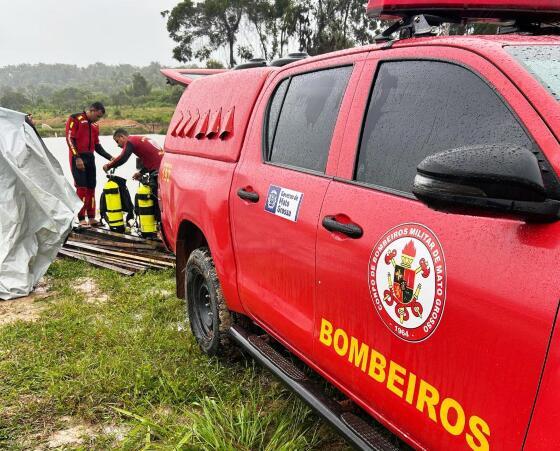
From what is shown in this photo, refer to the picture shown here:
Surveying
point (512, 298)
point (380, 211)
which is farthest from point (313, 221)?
point (512, 298)

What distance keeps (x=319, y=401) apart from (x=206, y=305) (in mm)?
1618

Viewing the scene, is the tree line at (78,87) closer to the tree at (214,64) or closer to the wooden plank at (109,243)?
the tree at (214,64)

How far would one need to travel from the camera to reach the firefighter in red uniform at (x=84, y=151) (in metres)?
7.73

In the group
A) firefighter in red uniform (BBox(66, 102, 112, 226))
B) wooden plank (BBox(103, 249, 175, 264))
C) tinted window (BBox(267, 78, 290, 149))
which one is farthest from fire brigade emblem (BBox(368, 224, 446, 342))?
firefighter in red uniform (BBox(66, 102, 112, 226))

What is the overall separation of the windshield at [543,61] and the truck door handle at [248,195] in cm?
135

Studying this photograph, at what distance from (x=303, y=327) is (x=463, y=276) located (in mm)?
945

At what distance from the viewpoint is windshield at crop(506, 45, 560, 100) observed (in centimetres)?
140

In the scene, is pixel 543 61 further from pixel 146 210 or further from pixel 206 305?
pixel 146 210

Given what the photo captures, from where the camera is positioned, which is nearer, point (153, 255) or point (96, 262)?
point (96, 262)

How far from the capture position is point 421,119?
5.58ft

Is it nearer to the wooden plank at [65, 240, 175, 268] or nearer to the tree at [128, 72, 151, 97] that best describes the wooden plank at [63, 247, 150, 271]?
the wooden plank at [65, 240, 175, 268]

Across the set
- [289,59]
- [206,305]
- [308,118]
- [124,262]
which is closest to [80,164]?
[124,262]

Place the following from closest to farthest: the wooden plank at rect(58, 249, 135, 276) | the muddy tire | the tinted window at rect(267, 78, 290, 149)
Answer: the tinted window at rect(267, 78, 290, 149), the muddy tire, the wooden plank at rect(58, 249, 135, 276)

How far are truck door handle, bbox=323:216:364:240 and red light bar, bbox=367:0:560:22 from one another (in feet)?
2.84
